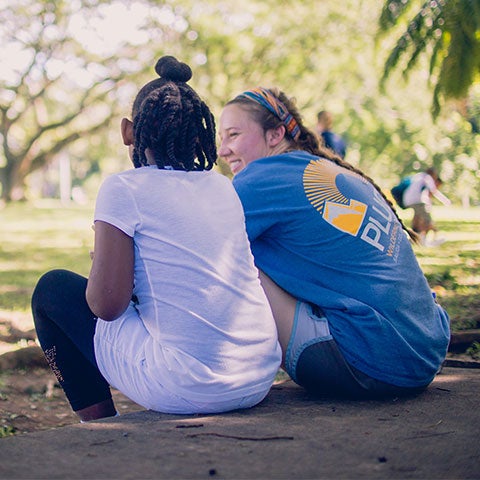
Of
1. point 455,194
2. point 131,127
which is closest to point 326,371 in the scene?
point 131,127

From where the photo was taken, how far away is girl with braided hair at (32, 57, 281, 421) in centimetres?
251

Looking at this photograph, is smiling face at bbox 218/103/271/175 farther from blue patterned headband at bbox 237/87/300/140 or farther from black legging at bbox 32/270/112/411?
black legging at bbox 32/270/112/411

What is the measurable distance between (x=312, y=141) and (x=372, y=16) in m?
19.9

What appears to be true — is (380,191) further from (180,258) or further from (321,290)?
(180,258)

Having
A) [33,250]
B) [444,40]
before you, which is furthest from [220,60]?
[444,40]

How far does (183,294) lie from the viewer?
8.30 feet

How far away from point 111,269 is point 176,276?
21 centimetres

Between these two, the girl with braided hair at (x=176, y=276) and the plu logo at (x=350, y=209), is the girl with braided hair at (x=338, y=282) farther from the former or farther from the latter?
the girl with braided hair at (x=176, y=276)

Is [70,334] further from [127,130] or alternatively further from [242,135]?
[242,135]

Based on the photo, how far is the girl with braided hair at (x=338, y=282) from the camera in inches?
113

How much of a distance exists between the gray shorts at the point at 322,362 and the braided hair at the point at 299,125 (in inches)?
29.9

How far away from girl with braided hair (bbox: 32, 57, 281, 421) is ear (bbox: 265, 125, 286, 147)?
2.37ft

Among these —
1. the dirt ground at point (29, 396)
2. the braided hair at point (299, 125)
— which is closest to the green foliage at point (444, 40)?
the braided hair at point (299, 125)

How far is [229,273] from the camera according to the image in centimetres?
262
